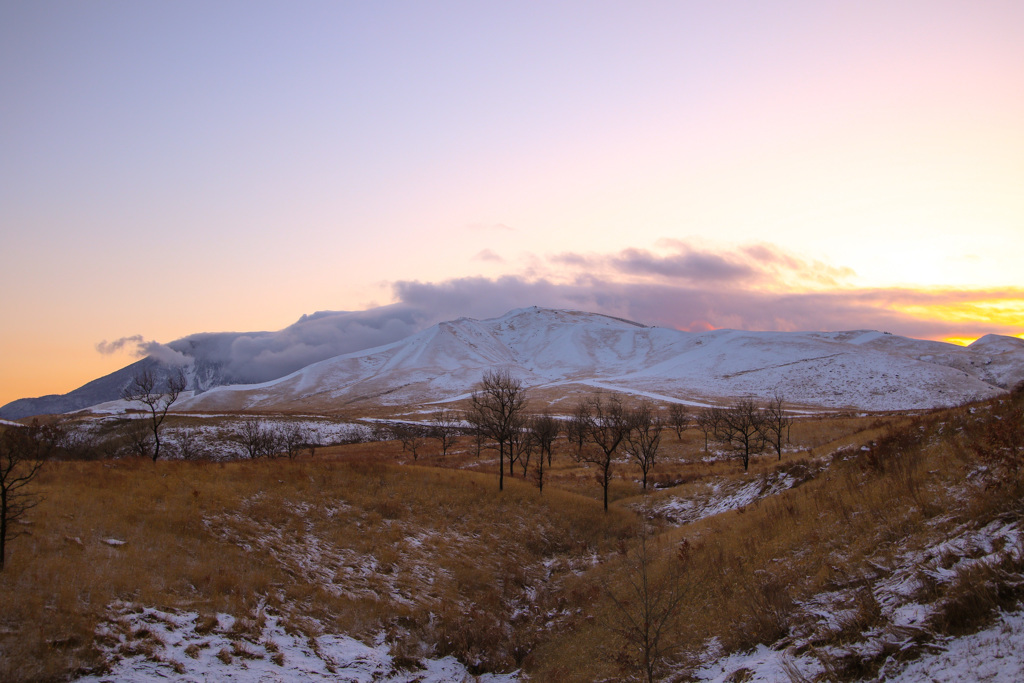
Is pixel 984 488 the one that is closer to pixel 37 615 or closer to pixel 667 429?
pixel 37 615

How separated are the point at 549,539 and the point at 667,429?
200 feet

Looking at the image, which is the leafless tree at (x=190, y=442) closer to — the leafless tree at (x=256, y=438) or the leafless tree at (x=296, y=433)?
the leafless tree at (x=256, y=438)

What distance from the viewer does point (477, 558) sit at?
23.1 metres

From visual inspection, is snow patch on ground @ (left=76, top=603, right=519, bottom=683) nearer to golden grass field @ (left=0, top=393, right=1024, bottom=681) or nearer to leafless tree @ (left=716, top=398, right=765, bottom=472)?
golden grass field @ (left=0, top=393, right=1024, bottom=681)

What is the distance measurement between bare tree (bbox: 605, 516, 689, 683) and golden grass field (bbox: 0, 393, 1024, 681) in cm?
25

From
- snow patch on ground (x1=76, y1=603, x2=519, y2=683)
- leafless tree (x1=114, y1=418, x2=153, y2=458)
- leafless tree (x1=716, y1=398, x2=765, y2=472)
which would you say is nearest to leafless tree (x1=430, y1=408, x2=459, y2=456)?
leafless tree (x1=716, y1=398, x2=765, y2=472)

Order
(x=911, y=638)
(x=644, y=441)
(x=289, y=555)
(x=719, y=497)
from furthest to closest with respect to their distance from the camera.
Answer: (x=644, y=441)
(x=719, y=497)
(x=289, y=555)
(x=911, y=638)

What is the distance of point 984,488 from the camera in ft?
34.9

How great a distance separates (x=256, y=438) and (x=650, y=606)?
57975 mm

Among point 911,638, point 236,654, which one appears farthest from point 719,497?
point 236,654

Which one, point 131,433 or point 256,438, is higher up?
point 131,433

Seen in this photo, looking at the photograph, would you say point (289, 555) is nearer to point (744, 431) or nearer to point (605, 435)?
point (605, 435)

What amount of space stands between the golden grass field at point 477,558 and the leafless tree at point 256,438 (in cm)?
2718

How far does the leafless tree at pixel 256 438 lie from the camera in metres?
56.6
